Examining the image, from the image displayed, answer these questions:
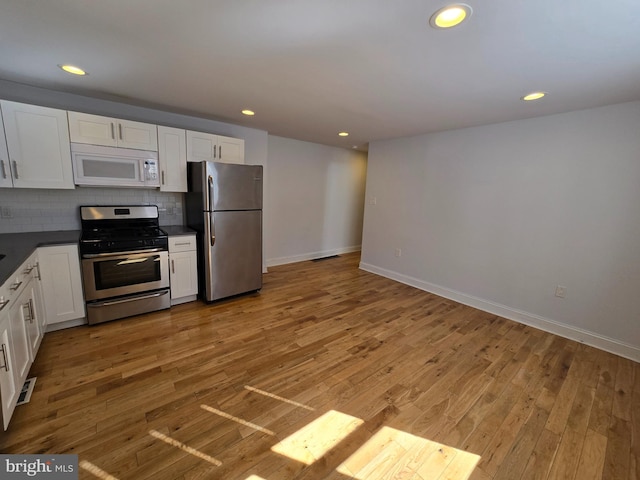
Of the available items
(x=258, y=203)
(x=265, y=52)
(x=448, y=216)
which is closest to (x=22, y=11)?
(x=265, y=52)

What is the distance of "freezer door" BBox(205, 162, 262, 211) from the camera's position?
3.04 m

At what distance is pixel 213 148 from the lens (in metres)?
3.41

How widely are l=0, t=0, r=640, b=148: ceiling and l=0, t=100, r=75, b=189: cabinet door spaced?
32 cm

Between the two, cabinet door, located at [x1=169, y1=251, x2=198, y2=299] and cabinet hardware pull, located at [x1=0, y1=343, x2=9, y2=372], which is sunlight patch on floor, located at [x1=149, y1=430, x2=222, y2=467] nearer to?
cabinet hardware pull, located at [x1=0, y1=343, x2=9, y2=372]

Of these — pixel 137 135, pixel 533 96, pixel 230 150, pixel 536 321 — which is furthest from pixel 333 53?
pixel 536 321

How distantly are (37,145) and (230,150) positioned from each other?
6.07 feet

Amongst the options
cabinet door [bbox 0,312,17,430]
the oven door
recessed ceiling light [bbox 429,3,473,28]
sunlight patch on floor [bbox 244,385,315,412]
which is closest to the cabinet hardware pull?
cabinet door [bbox 0,312,17,430]

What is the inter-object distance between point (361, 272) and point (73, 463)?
4.12m

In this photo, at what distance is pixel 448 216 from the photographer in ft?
12.4

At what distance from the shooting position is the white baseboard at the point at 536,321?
8.38 feet

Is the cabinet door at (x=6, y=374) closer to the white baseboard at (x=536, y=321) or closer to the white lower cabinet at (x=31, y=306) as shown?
the white lower cabinet at (x=31, y=306)

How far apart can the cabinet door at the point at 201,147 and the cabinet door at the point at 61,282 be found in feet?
5.19

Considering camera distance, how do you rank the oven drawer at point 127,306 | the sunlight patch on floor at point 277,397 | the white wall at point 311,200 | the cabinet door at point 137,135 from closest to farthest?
the sunlight patch on floor at point 277,397
the oven drawer at point 127,306
the cabinet door at point 137,135
the white wall at point 311,200

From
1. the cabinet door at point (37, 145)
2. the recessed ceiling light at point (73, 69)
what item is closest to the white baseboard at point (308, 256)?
the cabinet door at point (37, 145)
